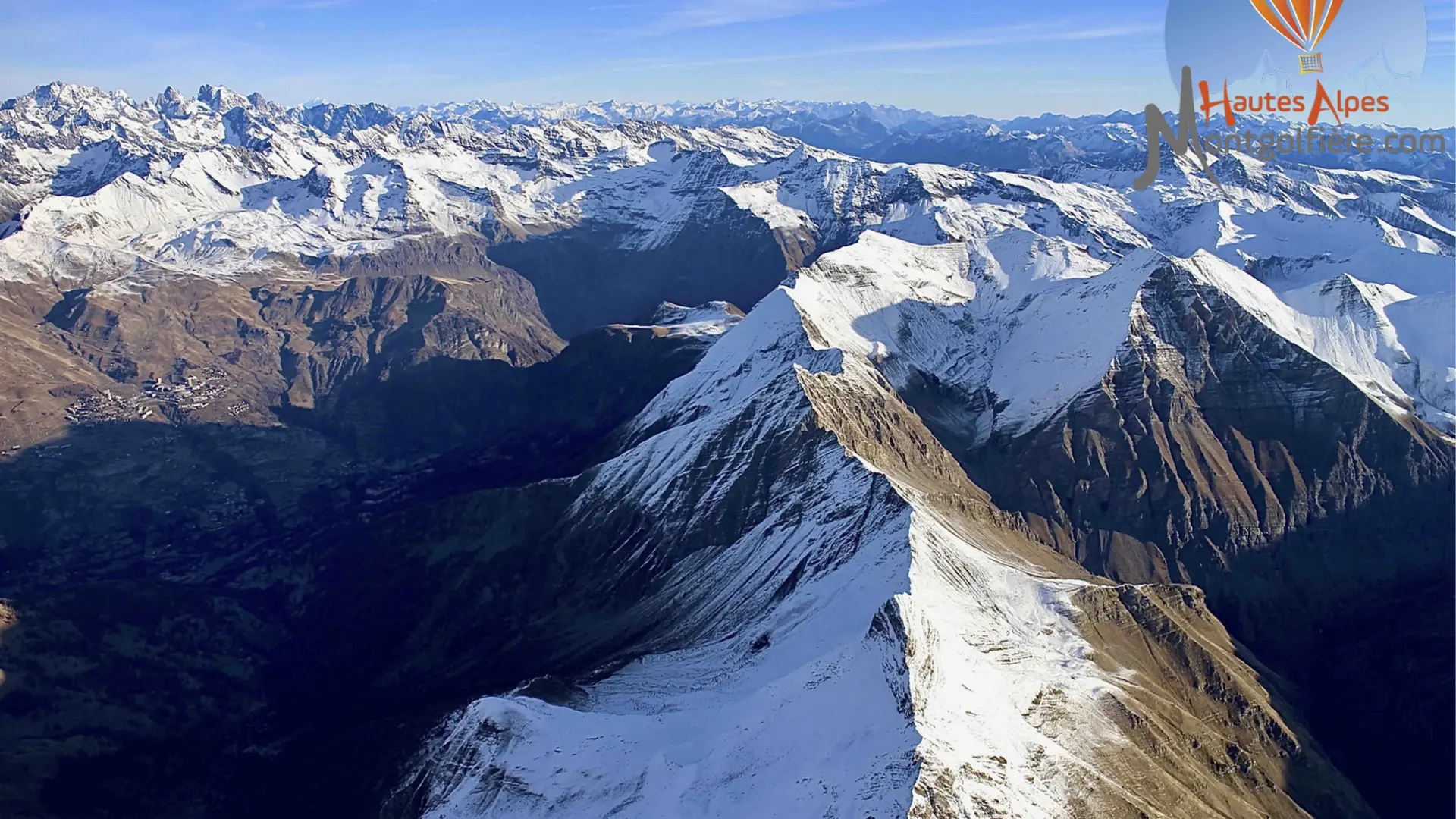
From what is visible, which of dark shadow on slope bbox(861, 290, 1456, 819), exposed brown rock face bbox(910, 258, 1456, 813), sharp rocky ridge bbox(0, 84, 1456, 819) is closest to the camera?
sharp rocky ridge bbox(0, 84, 1456, 819)

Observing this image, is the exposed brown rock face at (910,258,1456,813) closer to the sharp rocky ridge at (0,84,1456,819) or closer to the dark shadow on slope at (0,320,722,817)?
the sharp rocky ridge at (0,84,1456,819)

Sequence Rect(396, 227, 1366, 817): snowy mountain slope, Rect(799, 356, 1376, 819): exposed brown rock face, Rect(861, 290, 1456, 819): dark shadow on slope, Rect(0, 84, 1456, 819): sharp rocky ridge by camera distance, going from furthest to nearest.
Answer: Rect(861, 290, 1456, 819): dark shadow on slope < Rect(0, 84, 1456, 819): sharp rocky ridge < Rect(799, 356, 1376, 819): exposed brown rock face < Rect(396, 227, 1366, 817): snowy mountain slope

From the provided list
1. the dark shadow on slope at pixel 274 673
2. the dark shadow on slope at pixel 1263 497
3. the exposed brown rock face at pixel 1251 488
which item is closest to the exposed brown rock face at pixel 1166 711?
the dark shadow on slope at pixel 1263 497

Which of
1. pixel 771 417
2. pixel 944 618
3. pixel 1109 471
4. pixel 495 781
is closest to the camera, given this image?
pixel 495 781

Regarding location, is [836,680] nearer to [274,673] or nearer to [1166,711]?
[1166,711]

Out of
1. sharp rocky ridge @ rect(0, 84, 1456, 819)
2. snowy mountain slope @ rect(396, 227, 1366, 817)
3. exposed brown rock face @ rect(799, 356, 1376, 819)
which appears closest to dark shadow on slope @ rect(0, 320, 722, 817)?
sharp rocky ridge @ rect(0, 84, 1456, 819)

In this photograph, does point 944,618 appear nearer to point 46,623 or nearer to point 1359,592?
point 1359,592

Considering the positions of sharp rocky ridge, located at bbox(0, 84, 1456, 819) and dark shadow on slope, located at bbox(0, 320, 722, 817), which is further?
dark shadow on slope, located at bbox(0, 320, 722, 817)

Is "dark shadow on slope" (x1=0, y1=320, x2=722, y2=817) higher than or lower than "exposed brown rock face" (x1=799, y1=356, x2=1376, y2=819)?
lower

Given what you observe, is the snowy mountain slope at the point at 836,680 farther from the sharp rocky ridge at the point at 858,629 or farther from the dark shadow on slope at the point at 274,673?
the dark shadow on slope at the point at 274,673

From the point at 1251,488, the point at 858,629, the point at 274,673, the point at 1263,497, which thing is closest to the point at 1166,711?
the point at 858,629

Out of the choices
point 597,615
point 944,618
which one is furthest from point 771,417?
point 944,618
